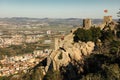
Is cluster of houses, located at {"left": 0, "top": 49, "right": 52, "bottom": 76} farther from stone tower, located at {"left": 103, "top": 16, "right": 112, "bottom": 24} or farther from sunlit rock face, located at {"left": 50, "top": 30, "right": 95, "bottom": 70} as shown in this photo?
stone tower, located at {"left": 103, "top": 16, "right": 112, "bottom": 24}

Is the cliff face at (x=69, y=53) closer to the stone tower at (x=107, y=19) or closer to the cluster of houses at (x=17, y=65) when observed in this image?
the stone tower at (x=107, y=19)

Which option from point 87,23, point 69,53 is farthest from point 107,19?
point 69,53

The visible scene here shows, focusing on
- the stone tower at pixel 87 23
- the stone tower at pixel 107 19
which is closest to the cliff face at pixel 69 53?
the stone tower at pixel 87 23

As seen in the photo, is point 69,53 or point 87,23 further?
point 87,23

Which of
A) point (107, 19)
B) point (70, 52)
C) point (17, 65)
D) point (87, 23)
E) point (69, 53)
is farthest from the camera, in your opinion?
point (17, 65)

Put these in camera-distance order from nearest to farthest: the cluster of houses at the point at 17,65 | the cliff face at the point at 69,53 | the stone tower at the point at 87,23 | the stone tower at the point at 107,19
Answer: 1. the cliff face at the point at 69,53
2. the stone tower at the point at 87,23
3. the stone tower at the point at 107,19
4. the cluster of houses at the point at 17,65

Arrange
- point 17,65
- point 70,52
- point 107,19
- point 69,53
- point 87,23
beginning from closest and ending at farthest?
point 69,53
point 70,52
point 87,23
point 107,19
point 17,65

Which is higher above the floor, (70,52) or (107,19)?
(107,19)

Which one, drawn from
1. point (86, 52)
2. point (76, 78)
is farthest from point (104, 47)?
point (76, 78)

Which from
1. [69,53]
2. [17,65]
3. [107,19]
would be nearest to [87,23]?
[107,19]

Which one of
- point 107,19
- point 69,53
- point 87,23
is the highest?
point 107,19

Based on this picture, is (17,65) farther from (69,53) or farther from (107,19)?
(69,53)

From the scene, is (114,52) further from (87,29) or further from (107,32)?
(87,29)

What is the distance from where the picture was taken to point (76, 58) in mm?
29797
